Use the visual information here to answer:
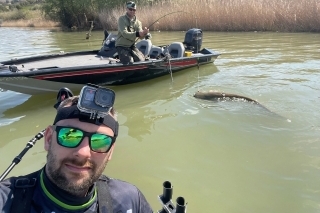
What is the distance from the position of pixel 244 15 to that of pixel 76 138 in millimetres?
18708

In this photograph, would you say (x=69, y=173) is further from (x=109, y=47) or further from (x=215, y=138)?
(x=109, y=47)

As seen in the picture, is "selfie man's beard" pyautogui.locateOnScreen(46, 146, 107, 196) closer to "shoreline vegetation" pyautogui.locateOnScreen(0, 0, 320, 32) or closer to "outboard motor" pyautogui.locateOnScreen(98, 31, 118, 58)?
"outboard motor" pyautogui.locateOnScreen(98, 31, 118, 58)

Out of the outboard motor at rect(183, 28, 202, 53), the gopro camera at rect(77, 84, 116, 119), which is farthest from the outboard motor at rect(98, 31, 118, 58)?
the gopro camera at rect(77, 84, 116, 119)

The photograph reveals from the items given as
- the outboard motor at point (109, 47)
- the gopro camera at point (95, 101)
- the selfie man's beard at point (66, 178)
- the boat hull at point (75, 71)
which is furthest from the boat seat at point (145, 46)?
the selfie man's beard at point (66, 178)

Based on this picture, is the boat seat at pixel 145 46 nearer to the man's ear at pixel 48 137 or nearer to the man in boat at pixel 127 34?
the man in boat at pixel 127 34

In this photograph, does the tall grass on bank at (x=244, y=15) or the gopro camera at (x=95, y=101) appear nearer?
the gopro camera at (x=95, y=101)

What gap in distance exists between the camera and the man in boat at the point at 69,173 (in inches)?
66.7

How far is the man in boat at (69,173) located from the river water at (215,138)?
2004mm

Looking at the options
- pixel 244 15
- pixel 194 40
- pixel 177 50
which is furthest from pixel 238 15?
pixel 177 50

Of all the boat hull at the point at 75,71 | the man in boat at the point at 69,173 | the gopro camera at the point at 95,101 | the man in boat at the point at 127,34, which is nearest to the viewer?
the man in boat at the point at 69,173

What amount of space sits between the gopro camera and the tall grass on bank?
1808cm

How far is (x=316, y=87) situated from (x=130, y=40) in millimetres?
4659

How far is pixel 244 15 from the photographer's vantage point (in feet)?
61.9

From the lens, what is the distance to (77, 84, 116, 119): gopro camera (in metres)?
1.81
